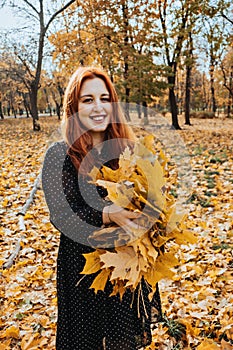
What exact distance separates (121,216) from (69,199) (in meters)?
0.35

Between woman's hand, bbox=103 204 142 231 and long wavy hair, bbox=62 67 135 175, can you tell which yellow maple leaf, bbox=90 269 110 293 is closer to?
woman's hand, bbox=103 204 142 231

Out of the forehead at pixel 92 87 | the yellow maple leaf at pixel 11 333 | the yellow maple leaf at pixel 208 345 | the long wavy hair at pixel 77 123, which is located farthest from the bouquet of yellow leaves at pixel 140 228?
the yellow maple leaf at pixel 11 333

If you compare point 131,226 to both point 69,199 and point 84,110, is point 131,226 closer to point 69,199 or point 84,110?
point 69,199

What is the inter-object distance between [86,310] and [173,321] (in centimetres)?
109

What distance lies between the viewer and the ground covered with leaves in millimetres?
2467

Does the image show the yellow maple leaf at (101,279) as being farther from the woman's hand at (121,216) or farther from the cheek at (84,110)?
the cheek at (84,110)

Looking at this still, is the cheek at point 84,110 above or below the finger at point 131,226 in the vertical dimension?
above

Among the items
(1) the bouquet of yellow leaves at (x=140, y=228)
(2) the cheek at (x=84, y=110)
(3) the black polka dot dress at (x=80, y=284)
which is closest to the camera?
(1) the bouquet of yellow leaves at (x=140, y=228)

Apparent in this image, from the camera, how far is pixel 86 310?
1.78 meters

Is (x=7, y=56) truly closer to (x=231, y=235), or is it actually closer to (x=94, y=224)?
(x=231, y=235)

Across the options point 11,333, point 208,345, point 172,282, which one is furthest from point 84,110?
point 172,282

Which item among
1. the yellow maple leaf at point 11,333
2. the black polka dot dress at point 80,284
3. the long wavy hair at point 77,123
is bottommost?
the yellow maple leaf at point 11,333

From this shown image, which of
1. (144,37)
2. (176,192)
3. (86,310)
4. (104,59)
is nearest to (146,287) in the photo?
(86,310)

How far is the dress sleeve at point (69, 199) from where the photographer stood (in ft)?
4.82
